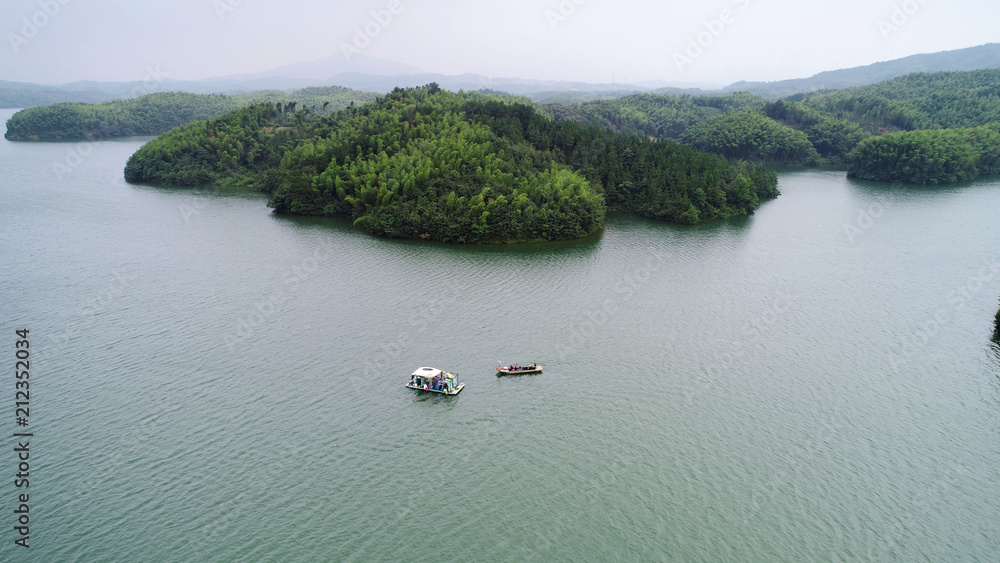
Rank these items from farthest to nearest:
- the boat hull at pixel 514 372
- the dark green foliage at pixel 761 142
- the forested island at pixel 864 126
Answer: the dark green foliage at pixel 761 142
the forested island at pixel 864 126
the boat hull at pixel 514 372

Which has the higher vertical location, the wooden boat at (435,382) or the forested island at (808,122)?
the forested island at (808,122)

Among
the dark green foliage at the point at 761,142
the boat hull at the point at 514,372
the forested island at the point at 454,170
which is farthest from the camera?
the dark green foliage at the point at 761,142

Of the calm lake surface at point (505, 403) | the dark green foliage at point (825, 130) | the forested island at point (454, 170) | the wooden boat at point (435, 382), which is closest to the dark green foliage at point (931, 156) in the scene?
the dark green foliage at point (825, 130)

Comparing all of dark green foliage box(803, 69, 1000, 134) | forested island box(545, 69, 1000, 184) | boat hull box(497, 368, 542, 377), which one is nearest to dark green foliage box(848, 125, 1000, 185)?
forested island box(545, 69, 1000, 184)

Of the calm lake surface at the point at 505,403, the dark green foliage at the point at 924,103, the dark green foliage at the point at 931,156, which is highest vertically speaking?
the dark green foliage at the point at 924,103

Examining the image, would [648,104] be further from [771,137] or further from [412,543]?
[412,543]

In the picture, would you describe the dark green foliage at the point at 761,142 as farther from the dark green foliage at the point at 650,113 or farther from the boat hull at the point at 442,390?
the boat hull at the point at 442,390

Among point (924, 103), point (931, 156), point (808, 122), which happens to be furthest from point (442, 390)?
point (924, 103)
